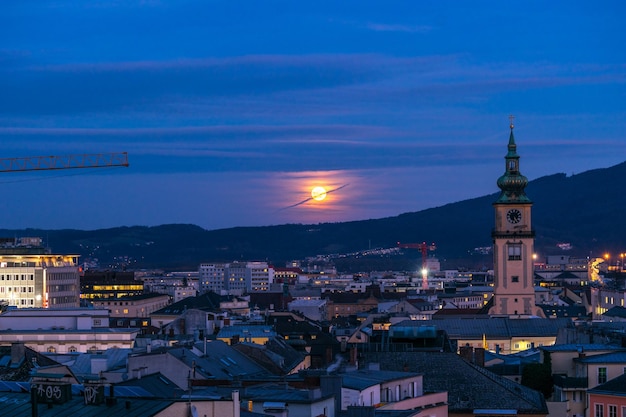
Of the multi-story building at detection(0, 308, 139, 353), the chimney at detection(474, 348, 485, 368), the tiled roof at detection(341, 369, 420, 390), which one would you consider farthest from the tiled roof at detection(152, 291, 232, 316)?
the tiled roof at detection(341, 369, 420, 390)

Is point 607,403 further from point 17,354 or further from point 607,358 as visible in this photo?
point 17,354

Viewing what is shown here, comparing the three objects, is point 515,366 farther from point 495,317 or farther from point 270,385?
point 495,317

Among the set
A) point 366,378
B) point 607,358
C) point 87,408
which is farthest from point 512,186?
point 87,408

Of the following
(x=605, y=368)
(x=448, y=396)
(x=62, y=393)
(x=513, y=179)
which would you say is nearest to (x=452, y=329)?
(x=513, y=179)

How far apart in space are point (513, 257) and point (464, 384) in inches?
3233

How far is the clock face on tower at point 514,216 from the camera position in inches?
5807

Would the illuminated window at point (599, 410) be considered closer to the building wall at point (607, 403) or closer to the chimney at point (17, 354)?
the building wall at point (607, 403)

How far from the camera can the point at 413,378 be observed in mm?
58531

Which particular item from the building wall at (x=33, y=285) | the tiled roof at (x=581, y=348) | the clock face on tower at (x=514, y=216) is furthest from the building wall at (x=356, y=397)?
the building wall at (x=33, y=285)

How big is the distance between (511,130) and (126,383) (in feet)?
382

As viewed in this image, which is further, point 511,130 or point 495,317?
point 511,130

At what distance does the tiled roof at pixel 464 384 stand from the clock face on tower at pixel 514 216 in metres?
77.6

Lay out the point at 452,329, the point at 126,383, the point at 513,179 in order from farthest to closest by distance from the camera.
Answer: the point at 513,179
the point at 452,329
the point at 126,383

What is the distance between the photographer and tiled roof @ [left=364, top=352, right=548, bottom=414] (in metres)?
62.4
